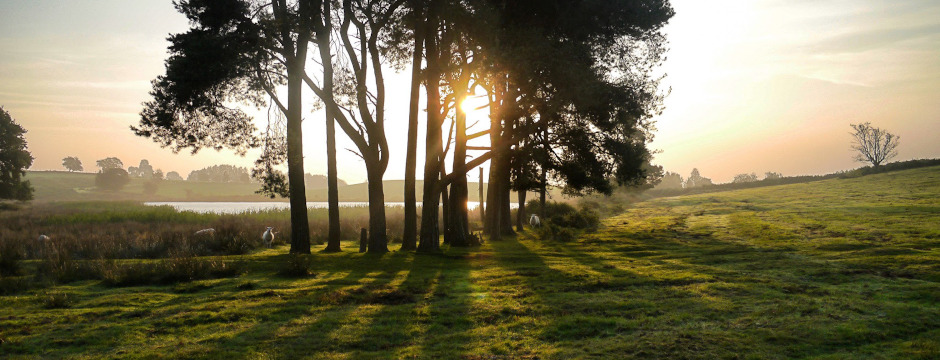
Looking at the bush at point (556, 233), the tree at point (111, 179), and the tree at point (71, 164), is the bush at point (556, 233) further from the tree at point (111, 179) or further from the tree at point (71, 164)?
the tree at point (71, 164)

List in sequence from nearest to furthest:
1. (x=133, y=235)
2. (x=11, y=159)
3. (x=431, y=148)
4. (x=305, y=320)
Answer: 1. (x=305, y=320)
2. (x=431, y=148)
3. (x=133, y=235)
4. (x=11, y=159)

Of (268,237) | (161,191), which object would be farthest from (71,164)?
(268,237)

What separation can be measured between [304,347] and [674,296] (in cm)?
788

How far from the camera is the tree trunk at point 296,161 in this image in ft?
69.0

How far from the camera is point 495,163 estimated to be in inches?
1045

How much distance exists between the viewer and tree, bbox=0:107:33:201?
5284cm

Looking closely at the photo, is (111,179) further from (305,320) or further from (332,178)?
(305,320)

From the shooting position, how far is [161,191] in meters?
143

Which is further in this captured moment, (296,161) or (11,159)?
(11,159)

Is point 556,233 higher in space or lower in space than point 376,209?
lower

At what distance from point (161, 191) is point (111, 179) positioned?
14088 millimetres

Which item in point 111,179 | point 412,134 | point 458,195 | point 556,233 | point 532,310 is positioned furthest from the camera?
point 111,179

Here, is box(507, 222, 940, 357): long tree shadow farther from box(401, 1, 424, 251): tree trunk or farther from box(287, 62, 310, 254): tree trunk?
box(287, 62, 310, 254): tree trunk

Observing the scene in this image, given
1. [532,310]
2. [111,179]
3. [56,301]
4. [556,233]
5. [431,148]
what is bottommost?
[556,233]
